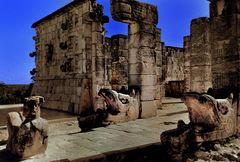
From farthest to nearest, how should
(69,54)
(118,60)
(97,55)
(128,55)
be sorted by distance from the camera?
(118,60) < (69,54) < (97,55) < (128,55)

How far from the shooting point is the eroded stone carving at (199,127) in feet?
13.1

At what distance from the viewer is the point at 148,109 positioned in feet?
25.3

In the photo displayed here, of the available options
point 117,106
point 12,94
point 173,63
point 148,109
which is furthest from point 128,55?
point 173,63

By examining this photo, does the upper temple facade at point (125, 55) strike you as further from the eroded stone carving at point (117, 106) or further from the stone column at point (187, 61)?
the eroded stone carving at point (117, 106)

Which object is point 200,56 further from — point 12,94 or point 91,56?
point 12,94

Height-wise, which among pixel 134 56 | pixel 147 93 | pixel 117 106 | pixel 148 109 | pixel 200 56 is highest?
pixel 200 56

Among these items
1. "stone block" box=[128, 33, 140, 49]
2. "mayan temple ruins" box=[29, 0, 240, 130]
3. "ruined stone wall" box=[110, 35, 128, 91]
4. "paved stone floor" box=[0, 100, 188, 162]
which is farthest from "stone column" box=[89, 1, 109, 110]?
"paved stone floor" box=[0, 100, 188, 162]

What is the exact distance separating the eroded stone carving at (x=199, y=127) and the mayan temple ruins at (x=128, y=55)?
4.23 feet

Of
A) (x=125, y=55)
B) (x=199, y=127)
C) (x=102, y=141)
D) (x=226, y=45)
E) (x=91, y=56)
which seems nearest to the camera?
(x=199, y=127)

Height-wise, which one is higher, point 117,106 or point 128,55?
point 128,55

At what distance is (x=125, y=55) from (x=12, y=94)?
7995 mm

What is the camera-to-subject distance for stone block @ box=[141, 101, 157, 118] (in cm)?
757

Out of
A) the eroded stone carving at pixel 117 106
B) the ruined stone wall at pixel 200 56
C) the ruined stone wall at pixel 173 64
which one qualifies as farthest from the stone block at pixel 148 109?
the ruined stone wall at pixel 173 64

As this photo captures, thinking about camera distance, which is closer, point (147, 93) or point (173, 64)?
point (147, 93)
